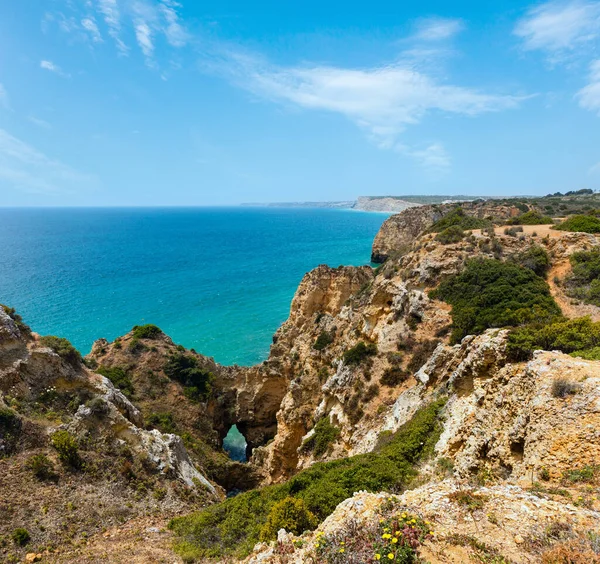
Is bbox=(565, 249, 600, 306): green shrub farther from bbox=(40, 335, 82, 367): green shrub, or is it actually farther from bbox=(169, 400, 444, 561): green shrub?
bbox=(40, 335, 82, 367): green shrub

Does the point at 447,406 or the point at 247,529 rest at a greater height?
the point at 447,406

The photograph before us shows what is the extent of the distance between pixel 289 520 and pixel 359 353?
517 inches

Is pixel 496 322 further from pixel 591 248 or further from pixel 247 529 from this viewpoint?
pixel 247 529

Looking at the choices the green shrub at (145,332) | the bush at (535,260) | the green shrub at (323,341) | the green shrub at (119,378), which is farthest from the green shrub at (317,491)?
the green shrub at (145,332)

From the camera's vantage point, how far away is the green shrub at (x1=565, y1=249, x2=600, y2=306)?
747 inches

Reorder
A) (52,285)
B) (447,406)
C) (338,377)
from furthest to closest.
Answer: (52,285) → (338,377) → (447,406)

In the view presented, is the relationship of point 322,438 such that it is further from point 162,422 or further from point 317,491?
point 162,422

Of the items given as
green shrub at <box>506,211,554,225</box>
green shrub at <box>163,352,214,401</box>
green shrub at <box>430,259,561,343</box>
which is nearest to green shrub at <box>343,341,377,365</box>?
green shrub at <box>430,259,561,343</box>

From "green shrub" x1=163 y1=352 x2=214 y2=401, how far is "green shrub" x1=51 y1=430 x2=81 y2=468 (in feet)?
45.9

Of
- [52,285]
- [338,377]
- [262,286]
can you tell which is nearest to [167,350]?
[338,377]

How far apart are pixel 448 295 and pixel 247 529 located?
1783cm

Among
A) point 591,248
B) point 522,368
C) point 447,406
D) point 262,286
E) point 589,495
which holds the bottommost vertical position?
point 262,286

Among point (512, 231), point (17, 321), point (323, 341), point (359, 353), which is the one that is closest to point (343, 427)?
point (359, 353)

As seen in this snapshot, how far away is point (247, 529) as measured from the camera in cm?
1131
